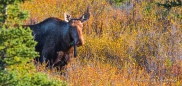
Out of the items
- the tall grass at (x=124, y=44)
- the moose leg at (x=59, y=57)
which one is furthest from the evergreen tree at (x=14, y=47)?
the moose leg at (x=59, y=57)

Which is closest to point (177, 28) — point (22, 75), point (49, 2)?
point (49, 2)

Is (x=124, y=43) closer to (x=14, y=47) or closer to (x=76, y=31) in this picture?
(x=76, y=31)

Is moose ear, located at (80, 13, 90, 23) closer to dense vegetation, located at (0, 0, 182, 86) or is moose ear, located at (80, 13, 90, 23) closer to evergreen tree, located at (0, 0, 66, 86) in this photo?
dense vegetation, located at (0, 0, 182, 86)

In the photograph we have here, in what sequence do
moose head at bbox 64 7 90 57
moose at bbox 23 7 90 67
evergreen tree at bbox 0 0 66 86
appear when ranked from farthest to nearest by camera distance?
moose at bbox 23 7 90 67
moose head at bbox 64 7 90 57
evergreen tree at bbox 0 0 66 86

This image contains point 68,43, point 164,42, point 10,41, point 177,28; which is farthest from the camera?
point 177,28

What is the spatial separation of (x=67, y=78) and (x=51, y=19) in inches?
89.1

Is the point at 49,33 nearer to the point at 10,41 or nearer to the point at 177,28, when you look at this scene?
the point at 177,28

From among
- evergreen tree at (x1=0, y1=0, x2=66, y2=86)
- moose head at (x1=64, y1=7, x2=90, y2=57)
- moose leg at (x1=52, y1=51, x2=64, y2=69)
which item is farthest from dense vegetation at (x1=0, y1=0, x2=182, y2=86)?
evergreen tree at (x1=0, y1=0, x2=66, y2=86)

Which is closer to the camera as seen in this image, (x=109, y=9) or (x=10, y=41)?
(x=10, y=41)

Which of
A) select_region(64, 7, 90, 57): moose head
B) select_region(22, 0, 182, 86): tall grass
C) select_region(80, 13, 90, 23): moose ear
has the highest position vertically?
select_region(80, 13, 90, 23): moose ear

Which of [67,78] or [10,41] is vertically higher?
[10,41]

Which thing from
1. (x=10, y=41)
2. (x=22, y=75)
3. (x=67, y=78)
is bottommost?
(x=67, y=78)

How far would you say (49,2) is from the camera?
17.5 meters

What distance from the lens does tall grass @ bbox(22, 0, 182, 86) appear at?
9.40m
